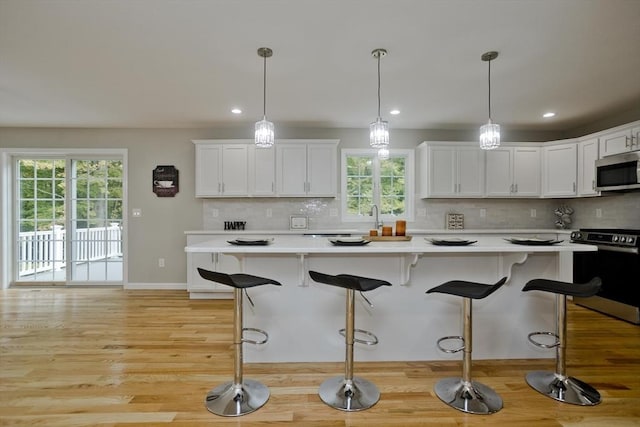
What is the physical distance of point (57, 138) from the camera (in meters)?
4.52

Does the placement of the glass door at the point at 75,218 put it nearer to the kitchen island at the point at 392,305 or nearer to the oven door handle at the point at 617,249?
the kitchen island at the point at 392,305

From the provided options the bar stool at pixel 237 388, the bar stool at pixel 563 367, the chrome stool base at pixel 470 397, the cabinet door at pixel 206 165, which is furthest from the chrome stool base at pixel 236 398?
the cabinet door at pixel 206 165

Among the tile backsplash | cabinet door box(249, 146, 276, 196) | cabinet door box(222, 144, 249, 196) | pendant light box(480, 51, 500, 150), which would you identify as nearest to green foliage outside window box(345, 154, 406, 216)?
the tile backsplash

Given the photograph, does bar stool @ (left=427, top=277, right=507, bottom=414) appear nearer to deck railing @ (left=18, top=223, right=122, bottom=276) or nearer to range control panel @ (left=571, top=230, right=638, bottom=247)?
range control panel @ (left=571, top=230, right=638, bottom=247)

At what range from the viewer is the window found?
468cm

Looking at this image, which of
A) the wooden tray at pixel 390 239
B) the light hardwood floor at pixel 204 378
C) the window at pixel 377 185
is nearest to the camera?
the light hardwood floor at pixel 204 378

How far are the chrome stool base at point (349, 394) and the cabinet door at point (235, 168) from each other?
294 cm

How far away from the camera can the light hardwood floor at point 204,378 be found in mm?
1721

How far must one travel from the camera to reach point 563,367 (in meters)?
1.95

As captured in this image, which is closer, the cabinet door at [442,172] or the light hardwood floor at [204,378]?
the light hardwood floor at [204,378]

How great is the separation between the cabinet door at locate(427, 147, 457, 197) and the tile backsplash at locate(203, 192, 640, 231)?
34 centimetres

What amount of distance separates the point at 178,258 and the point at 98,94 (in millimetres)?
2313

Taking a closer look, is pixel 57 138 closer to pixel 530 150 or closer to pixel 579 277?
pixel 530 150

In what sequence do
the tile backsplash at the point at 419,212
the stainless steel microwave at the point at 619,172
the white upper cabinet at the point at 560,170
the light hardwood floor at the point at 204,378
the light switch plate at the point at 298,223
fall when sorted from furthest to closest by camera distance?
1. the tile backsplash at the point at 419,212
2. the light switch plate at the point at 298,223
3. the white upper cabinet at the point at 560,170
4. the stainless steel microwave at the point at 619,172
5. the light hardwood floor at the point at 204,378
